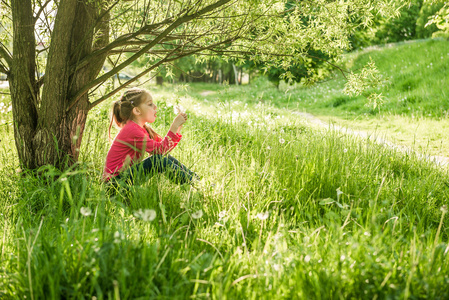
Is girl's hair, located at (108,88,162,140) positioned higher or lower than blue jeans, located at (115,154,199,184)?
higher

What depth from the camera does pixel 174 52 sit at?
3412 millimetres

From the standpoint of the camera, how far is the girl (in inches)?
125

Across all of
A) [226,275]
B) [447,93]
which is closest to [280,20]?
[226,275]

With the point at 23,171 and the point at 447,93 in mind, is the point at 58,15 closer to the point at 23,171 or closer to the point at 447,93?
the point at 23,171

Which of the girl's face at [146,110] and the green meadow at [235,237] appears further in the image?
the girl's face at [146,110]

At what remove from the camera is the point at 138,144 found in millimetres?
3574

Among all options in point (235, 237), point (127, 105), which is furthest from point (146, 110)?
point (235, 237)

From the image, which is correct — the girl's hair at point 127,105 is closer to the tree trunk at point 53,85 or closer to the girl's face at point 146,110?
the girl's face at point 146,110

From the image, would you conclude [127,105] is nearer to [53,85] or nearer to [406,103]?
[53,85]

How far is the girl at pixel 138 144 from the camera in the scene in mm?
3184

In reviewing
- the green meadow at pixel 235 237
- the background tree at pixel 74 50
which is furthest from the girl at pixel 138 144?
the background tree at pixel 74 50

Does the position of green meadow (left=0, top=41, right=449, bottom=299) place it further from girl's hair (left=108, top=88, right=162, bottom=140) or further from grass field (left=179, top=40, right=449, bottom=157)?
grass field (left=179, top=40, right=449, bottom=157)

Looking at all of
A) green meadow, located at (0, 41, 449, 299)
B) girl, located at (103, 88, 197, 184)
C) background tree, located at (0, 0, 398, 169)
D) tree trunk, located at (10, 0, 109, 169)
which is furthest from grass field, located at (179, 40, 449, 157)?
tree trunk, located at (10, 0, 109, 169)

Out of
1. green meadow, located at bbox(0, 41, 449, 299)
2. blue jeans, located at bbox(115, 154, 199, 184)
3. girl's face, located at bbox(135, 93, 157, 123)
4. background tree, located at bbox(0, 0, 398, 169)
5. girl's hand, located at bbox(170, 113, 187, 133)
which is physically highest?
background tree, located at bbox(0, 0, 398, 169)
